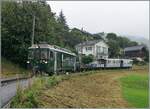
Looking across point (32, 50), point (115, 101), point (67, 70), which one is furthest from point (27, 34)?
point (115, 101)

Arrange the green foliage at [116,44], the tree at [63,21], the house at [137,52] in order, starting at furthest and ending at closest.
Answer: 1. the house at [137,52]
2. the green foliage at [116,44]
3. the tree at [63,21]

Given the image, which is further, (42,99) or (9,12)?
(9,12)

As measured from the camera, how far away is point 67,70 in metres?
42.2

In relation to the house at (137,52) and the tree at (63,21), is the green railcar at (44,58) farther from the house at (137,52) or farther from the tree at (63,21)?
the house at (137,52)

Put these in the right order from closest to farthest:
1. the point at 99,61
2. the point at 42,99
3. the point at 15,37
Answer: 1. the point at 42,99
2. the point at 15,37
3. the point at 99,61

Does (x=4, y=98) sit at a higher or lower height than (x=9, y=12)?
lower

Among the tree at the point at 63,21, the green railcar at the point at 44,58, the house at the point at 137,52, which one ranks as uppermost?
the tree at the point at 63,21

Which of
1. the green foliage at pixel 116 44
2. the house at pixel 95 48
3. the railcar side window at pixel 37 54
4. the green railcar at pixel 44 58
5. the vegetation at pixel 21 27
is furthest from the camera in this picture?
the green foliage at pixel 116 44

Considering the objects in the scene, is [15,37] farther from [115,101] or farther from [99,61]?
[115,101]

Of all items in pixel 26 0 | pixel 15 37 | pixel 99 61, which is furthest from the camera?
pixel 99 61

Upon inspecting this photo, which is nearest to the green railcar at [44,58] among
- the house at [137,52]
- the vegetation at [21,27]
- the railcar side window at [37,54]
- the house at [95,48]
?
the railcar side window at [37,54]

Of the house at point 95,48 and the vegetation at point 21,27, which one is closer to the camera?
the vegetation at point 21,27

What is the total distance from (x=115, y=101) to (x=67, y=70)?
21.8 meters

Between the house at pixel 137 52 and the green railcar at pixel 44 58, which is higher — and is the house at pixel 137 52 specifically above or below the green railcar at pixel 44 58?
above
